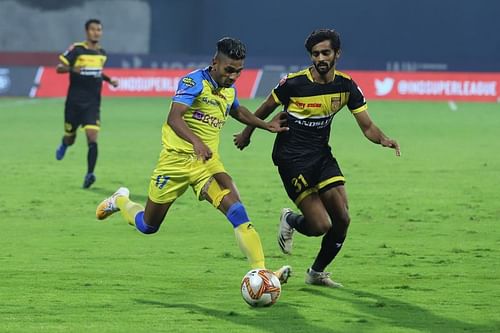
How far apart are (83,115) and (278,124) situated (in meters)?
8.81

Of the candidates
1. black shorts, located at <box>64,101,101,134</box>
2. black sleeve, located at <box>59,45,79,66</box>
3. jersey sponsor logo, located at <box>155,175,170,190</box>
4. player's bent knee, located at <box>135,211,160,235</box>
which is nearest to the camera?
jersey sponsor logo, located at <box>155,175,170,190</box>

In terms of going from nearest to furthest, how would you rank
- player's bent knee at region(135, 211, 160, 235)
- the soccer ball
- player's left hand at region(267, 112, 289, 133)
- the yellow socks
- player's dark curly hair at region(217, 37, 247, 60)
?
1. the soccer ball
2. the yellow socks
3. player's dark curly hair at region(217, 37, 247, 60)
4. player's left hand at region(267, 112, 289, 133)
5. player's bent knee at region(135, 211, 160, 235)

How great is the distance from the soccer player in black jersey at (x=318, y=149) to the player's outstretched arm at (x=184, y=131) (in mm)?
1062

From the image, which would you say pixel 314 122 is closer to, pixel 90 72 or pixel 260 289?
pixel 260 289

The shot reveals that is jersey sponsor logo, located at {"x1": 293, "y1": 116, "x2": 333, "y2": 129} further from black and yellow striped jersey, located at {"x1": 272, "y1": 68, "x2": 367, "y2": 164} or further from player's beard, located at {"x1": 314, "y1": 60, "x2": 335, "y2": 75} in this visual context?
player's beard, located at {"x1": 314, "y1": 60, "x2": 335, "y2": 75}

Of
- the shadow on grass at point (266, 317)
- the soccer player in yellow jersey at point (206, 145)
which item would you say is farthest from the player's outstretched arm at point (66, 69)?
the shadow on grass at point (266, 317)

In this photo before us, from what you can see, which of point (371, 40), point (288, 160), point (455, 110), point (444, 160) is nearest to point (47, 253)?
point (288, 160)

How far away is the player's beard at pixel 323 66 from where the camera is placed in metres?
10.3

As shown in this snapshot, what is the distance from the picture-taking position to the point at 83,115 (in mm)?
18844

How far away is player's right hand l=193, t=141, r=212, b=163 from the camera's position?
31.3 ft

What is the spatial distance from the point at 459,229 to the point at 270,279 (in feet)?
18.0

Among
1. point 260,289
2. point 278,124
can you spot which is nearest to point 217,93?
point 278,124

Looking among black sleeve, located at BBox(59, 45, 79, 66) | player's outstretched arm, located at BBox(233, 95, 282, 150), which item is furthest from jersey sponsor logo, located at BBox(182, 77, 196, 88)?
black sleeve, located at BBox(59, 45, 79, 66)

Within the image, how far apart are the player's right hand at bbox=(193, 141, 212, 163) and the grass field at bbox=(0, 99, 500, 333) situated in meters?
1.12
